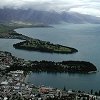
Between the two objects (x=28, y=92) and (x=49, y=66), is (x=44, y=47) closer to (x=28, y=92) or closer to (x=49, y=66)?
(x=49, y=66)

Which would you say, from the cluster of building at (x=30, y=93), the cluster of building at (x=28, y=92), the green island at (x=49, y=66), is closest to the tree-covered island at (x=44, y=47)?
the green island at (x=49, y=66)

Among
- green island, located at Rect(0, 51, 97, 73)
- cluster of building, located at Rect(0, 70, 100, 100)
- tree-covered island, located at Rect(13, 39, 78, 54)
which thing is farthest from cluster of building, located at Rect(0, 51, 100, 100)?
tree-covered island, located at Rect(13, 39, 78, 54)

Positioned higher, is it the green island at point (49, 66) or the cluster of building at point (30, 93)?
the green island at point (49, 66)

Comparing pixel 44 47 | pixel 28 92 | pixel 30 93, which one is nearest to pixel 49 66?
pixel 28 92

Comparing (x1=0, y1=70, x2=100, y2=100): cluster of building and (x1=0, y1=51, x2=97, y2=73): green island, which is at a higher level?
(x1=0, y1=51, x2=97, y2=73): green island

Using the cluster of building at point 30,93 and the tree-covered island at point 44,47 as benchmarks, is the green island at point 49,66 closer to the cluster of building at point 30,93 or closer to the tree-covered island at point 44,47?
the cluster of building at point 30,93

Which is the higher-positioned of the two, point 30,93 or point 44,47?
point 44,47

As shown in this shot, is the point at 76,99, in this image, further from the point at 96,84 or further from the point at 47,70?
the point at 47,70

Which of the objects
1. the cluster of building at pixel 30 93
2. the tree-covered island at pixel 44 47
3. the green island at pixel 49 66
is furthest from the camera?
the tree-covered island at pixel 44 47

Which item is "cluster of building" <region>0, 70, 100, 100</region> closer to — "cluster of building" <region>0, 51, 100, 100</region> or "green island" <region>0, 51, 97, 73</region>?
"cluster of building" <region>0, 51, 100, 100</region>

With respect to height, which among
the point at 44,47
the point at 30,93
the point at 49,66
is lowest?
the point at 30,93

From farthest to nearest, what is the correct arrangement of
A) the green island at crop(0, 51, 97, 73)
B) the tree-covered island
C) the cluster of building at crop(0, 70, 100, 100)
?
1. the tree-covered island
2. the green island at crop(0, 51, 97, 73)
3. the cluster of building at crop(0, 70, 100, 100)

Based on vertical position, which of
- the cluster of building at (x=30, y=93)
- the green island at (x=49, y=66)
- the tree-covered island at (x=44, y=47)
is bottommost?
the cluster of building at (x=30, y=93)
